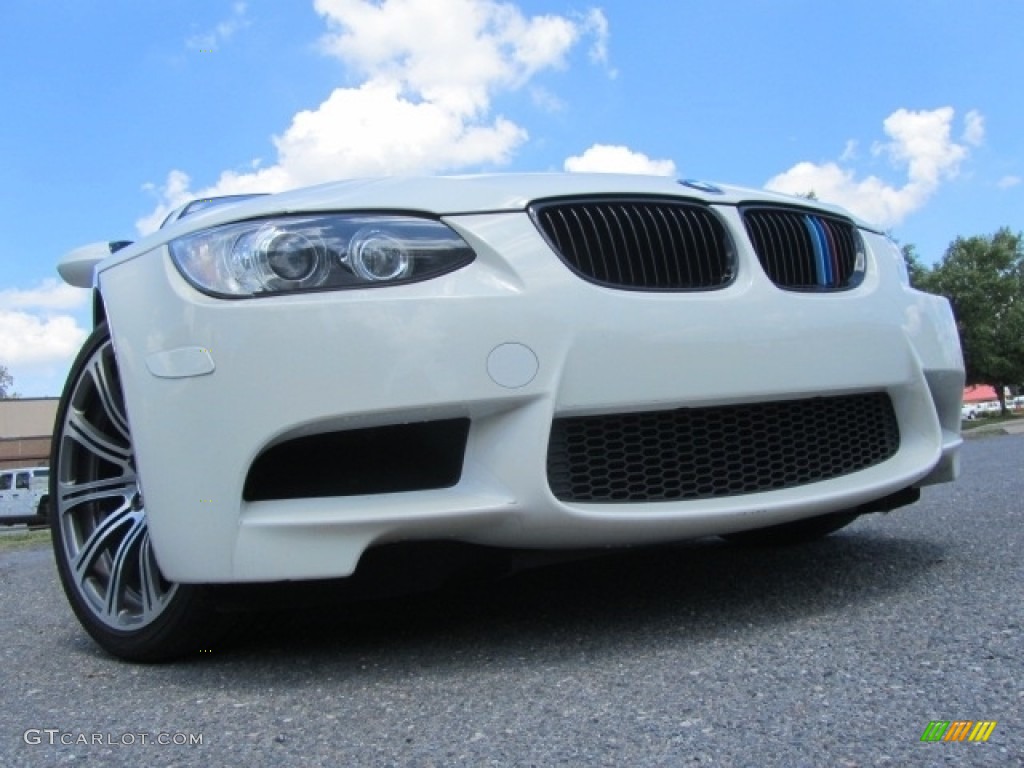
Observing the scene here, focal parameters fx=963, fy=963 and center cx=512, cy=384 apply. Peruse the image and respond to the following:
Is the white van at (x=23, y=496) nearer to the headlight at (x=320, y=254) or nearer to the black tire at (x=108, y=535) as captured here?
the black tire at (x=108, y=535)

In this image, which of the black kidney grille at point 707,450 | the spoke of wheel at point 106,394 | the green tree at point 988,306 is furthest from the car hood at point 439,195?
the green tree at point 988,306

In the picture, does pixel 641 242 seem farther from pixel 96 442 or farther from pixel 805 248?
pixel 96 442

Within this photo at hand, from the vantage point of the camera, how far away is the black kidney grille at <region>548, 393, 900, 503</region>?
2146mm

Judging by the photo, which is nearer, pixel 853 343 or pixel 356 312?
pixel 356 312

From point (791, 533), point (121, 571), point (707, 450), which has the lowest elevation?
point (791, 533)

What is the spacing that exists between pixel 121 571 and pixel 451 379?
3.45ft

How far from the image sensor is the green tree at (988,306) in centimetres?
3859

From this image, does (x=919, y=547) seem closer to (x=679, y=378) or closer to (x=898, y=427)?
(x=898, y=427)

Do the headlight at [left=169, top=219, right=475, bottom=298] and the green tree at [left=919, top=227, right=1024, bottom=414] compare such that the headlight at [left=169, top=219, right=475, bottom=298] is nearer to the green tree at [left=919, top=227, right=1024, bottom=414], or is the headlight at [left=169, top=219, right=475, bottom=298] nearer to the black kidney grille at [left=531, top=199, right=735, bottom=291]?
the black kidney grille at [left=531, top=199, right=735, bottom=291]

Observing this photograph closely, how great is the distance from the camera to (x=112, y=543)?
A: 8.21ft

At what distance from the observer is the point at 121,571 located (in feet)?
7.83

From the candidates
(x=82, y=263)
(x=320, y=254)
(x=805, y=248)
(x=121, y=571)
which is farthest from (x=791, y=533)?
(x=82, y=263)

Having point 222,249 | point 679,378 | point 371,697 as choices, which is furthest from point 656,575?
point 222,249

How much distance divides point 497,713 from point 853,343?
131 cm
